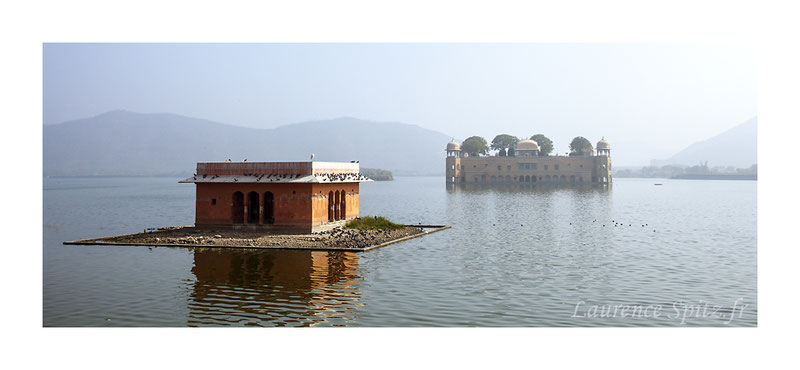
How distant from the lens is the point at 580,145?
148125 mm

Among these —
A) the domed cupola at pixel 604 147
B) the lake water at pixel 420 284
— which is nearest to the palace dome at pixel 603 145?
the domed cupola at pixel 604 147

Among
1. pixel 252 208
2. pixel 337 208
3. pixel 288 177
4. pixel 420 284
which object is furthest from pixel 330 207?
pixel 420 284

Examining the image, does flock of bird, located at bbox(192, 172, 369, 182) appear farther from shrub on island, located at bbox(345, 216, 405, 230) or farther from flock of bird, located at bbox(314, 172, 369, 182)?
shrub on island, located at bbox(345, 216, 405, 230)

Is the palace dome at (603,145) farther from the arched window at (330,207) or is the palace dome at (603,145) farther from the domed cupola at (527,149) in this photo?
the arched window at (330,207)

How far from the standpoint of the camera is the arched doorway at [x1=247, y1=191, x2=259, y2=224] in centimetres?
→ 3322

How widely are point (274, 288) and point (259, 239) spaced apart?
9.76m

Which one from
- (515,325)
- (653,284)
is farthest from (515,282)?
(515,325)

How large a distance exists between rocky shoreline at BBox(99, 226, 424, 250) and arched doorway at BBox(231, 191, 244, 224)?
0.69m

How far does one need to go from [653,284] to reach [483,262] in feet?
22.3

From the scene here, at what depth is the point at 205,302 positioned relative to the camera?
18.6 metres

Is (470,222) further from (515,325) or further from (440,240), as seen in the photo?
(515,325)

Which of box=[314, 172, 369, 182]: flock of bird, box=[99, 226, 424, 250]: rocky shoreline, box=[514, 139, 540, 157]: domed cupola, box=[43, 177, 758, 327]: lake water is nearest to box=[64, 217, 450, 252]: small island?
box=[99, 226, 424, 250]: rocky shoreline

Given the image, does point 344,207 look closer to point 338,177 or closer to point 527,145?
point 338,177

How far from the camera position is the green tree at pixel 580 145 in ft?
482
